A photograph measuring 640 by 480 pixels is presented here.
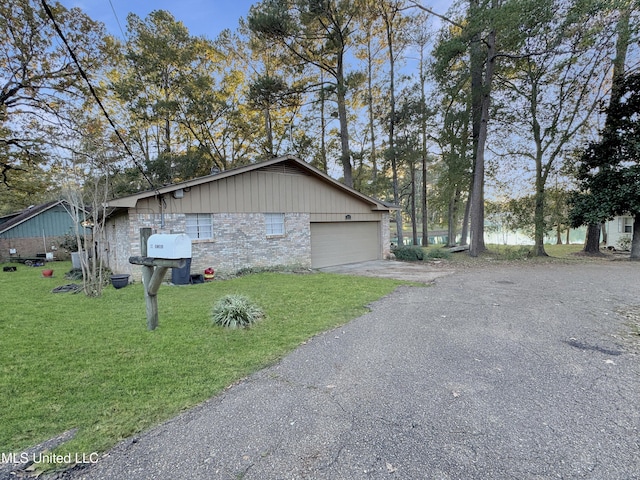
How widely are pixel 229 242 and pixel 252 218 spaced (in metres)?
1.15

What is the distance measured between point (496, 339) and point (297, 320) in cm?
289

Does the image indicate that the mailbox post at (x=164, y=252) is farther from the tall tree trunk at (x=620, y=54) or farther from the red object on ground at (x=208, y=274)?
the tall tree trunk at (x=620, y=54)

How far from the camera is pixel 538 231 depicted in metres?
14.4

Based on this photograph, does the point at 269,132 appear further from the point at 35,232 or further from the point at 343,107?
the point at 35,232

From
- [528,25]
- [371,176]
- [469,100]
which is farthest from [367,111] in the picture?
[528,25]

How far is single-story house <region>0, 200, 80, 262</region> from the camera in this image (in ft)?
53.7

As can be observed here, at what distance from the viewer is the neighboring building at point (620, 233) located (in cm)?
1859

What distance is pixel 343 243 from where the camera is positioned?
43.4 feet

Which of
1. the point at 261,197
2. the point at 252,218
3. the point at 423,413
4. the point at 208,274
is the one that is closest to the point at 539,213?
the point at 261,197

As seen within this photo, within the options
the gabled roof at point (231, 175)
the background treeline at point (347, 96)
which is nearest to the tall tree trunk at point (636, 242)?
the background treeline at point (347, 96)

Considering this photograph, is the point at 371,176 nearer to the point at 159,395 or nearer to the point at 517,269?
the point at 517,269

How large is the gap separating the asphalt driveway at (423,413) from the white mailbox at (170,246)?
5.80 feet

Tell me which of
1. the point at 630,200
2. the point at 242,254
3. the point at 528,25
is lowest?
the point at 242,254

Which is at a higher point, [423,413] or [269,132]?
[269,132]
